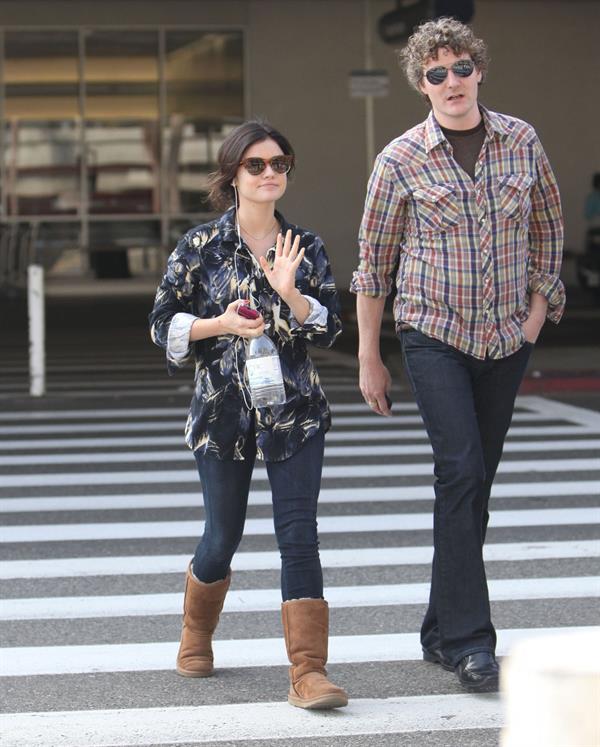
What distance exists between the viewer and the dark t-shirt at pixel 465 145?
5.26m

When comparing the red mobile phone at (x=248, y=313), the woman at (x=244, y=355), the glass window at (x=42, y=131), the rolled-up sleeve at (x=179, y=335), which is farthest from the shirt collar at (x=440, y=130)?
the glass window at (x=42, y=131)

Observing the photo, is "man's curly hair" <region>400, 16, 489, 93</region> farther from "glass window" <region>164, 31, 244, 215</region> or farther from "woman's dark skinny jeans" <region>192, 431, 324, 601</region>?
"glass window" <region>164, 31, 244, 215</region>

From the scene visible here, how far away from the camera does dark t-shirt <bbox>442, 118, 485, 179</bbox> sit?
5.26 metres

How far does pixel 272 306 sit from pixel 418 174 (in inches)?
25.8

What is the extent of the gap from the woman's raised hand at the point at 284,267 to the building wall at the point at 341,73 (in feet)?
79.2

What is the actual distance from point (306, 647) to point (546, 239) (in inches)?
62.4

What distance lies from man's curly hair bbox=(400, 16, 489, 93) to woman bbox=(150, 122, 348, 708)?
1.74 ft

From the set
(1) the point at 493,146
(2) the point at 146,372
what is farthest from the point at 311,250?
(2) the point at 146,372

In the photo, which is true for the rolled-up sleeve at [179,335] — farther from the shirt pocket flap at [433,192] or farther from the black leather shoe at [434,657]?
the black leather shoe at [434,657]

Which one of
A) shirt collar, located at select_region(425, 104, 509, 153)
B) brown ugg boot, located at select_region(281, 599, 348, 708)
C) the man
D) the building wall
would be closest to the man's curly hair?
the man

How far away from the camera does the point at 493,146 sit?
5.25 meters

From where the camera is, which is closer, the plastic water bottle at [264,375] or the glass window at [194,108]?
the plastic water bottle at [264,375]

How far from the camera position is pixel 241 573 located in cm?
711

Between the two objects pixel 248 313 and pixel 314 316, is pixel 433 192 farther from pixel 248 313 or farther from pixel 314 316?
pixel 248 313
